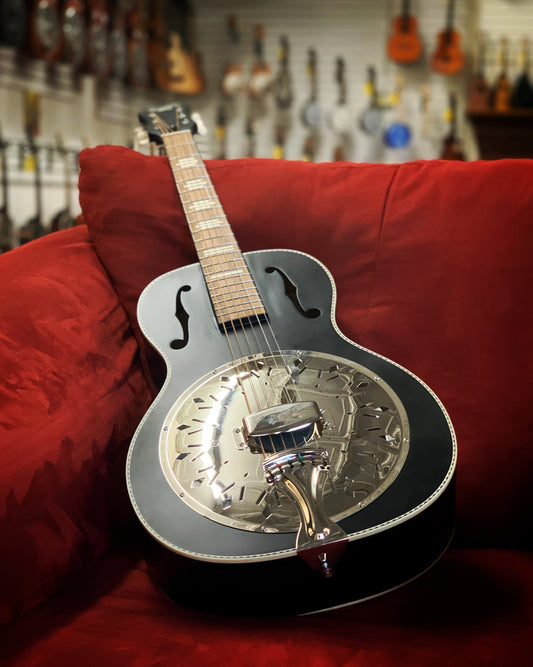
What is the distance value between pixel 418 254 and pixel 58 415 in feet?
1.86

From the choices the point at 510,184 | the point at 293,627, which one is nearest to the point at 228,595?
the point at 293,627

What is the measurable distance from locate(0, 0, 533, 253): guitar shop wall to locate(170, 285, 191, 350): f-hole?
3.57 metres

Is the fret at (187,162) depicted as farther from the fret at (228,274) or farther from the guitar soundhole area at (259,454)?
the guitar soundhole area at (259,454)

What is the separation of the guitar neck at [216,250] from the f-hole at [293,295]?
1.7 inches

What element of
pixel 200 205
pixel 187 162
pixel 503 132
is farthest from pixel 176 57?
pixel 200 205

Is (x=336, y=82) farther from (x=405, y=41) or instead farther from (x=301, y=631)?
(x=301, y=631)

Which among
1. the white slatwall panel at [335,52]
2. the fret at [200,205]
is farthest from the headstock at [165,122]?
the white slatwall panel at [335,52]

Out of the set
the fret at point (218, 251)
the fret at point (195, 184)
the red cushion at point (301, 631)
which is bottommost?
the red cushion at point (301, 631)

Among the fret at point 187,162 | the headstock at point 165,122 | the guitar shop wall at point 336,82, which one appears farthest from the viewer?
the guitar shop wall at point 336,82

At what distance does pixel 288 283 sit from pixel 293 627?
51 centimetres

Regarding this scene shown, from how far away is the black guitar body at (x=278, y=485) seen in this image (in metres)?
0.65

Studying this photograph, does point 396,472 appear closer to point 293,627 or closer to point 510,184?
point 293,627

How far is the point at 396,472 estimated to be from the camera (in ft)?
2.34

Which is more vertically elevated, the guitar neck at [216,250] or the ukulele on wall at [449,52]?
the ukulele on wall at [449,52]
